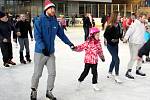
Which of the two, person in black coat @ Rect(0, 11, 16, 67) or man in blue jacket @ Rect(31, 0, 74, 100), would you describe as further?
person in black coat @ Rect(0, 11, 16, 67)

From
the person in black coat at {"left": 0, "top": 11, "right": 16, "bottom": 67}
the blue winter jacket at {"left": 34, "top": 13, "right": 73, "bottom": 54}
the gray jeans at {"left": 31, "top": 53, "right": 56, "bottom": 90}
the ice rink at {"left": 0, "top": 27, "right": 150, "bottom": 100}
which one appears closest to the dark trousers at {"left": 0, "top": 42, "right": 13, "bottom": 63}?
the person in black coat at {"left": 0, "top": 11, "right": 16, "bottom": 67}

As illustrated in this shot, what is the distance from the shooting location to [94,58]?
25.5 feet

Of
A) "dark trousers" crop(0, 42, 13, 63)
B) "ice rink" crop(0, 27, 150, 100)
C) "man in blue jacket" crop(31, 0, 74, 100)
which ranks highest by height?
"man in blue jacket" crop(31, 0, 74, 100)

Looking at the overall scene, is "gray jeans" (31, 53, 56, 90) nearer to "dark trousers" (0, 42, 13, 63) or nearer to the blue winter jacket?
the blue winter jacket

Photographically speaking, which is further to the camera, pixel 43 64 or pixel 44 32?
pixel 43 64

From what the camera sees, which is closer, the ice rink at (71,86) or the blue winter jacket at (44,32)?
the blue winter jacket at (44,32)

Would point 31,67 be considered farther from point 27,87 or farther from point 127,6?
point 127,6

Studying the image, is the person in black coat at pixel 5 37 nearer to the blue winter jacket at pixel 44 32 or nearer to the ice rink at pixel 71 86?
the ice rink at pixel 71 86

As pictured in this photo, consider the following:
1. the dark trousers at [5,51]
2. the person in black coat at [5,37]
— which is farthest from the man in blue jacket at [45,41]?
the dark trousers at [5,51]

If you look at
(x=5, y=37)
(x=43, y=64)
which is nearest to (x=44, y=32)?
(x=43, y=64)

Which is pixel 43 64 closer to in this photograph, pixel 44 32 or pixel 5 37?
pixel 44 32

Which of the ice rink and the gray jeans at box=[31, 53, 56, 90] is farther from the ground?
the gray jeans at box=[31, 53, 56, 90]

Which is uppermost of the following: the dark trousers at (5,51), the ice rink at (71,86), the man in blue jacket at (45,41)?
the man in blue jacket at (45,41)

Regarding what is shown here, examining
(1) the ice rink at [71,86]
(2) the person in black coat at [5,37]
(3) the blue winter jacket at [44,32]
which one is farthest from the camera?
(2) the person in black coat at [5,37]
